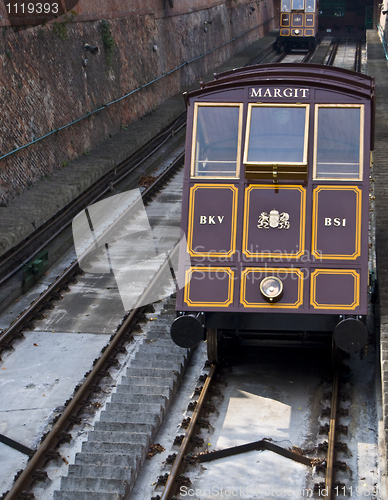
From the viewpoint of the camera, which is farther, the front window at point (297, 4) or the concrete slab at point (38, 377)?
the front window at point (297, 4)

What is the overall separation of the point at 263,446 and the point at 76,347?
3877mm

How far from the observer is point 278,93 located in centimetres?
888

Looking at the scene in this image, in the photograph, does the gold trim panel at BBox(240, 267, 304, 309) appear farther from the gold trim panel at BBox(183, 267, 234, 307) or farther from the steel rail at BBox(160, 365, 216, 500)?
the steel rail at BBox(160, 365, 216, 500)

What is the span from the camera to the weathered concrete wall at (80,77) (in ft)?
50.9

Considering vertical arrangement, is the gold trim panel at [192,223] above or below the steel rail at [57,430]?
above

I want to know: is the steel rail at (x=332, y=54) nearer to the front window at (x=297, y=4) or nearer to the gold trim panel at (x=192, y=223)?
the front window at (x=297, y=4)

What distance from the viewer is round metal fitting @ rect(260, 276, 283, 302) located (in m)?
8.30

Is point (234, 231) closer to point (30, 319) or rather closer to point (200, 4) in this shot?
point (30, 319)

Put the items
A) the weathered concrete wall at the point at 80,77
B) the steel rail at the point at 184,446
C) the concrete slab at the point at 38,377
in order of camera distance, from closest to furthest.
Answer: the steel rail at the point at 184,446, the concrete slab at the point at 38,377, the weathered concrete wall at the point at 80,77

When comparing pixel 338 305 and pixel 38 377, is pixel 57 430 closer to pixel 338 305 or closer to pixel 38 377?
pixel 38 377

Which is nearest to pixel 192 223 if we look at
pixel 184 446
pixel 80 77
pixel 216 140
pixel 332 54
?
pixel 216 140

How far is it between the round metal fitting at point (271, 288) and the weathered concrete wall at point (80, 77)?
8.02m

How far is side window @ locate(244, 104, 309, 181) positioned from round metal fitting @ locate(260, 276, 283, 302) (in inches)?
51.7

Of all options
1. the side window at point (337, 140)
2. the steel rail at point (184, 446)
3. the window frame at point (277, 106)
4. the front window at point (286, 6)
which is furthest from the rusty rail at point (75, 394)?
the front window at point (286, 6)
